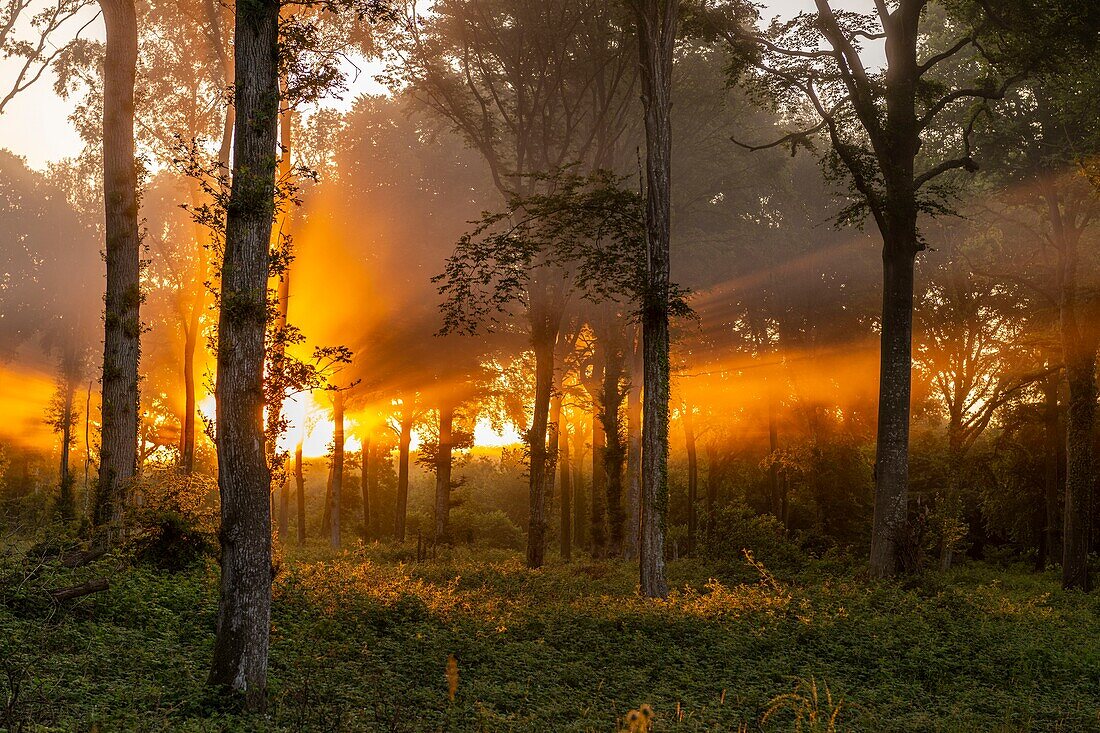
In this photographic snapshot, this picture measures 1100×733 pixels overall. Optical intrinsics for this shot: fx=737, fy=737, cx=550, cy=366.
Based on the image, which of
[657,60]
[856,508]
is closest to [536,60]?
[657,60]

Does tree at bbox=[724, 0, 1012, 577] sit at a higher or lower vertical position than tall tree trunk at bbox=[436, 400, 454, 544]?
higher

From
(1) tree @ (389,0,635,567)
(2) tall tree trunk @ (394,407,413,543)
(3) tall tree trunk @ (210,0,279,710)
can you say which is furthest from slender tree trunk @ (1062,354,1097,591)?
(2) tall tree trunk @ (394,407,413,543)

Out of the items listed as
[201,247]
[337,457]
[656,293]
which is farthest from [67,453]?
[656,293]

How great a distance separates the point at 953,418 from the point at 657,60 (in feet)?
58.6

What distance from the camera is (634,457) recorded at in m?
26.0

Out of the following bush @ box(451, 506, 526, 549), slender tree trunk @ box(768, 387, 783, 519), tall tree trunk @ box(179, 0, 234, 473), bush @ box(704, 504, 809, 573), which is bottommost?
bush @ box(451, 506, 526, 549)

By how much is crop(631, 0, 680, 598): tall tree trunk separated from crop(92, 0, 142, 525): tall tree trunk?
9317mm

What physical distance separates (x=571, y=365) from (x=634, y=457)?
502cm

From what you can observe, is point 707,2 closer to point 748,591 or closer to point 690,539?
point 748,591

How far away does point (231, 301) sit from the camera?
24.2ft

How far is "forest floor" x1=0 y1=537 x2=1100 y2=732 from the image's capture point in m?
7.02

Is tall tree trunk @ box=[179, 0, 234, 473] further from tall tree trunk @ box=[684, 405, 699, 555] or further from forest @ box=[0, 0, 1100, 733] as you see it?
tall tree trunk @ box=[684, 405, 699, 555]

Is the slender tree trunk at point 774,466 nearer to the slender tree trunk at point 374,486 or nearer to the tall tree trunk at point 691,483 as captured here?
the tall tree trunk at point 691,483

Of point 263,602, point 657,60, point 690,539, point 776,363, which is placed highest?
point 657,60
